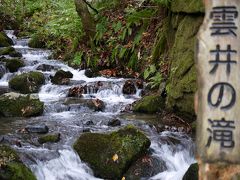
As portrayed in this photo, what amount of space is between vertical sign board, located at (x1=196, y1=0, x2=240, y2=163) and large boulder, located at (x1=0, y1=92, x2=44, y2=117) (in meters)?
6.89

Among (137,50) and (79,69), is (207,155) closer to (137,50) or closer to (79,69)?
(137,50)

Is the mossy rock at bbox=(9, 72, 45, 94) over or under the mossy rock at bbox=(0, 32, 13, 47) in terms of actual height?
under

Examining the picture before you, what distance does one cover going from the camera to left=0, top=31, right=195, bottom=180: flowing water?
703 centimetres

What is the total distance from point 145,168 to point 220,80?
4037 mm

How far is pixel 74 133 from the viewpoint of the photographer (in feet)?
27.1

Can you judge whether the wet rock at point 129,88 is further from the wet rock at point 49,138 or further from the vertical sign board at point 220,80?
the vertical sign board at point 220,80

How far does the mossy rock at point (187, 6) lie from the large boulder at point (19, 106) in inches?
160

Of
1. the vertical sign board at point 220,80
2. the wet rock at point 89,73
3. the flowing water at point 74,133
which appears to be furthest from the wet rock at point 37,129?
the vertical sign board at point 220,80

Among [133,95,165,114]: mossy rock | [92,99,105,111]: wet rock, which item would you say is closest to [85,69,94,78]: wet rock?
[92,99,105,111]: wet rock

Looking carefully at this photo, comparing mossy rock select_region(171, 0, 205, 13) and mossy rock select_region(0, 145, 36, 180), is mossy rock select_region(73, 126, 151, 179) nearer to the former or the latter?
mossy rock select_region(0, 145, 36, 180)

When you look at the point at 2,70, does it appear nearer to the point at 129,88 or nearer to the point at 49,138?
the point at 129,88

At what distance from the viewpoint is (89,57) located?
13.6m

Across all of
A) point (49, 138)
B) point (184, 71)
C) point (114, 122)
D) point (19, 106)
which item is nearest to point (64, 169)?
point (49, 138)

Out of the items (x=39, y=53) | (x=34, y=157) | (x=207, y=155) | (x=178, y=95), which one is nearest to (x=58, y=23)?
(x=39, y=53)
